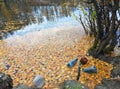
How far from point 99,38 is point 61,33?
4.66 metres

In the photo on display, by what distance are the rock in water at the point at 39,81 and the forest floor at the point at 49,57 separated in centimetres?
14

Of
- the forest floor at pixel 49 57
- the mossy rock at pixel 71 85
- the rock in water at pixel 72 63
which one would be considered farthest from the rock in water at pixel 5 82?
the rock in water at pixel 72 63

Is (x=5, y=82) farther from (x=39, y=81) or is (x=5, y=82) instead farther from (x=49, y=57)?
(x=49, y=57)

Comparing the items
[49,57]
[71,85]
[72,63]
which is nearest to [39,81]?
[71,85]

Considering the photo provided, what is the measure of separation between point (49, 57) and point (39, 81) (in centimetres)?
228

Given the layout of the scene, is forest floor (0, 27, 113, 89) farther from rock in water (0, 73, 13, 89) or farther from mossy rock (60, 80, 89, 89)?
rock in water (0, 73, 13, 89)

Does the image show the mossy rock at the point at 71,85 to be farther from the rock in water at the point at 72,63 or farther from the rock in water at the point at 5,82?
the rock in water at the point at 5,82

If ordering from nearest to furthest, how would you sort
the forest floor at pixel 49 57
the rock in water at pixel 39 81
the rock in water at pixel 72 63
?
the rock in water at pixel 39 81
the forest floor at pixel 49 57
the rock in water at pixel 72 63

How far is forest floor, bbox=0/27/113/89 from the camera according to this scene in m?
8.13

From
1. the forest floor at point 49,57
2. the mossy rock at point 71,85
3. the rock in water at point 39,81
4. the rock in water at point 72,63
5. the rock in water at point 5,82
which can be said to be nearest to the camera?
the rock in water at point 5,82

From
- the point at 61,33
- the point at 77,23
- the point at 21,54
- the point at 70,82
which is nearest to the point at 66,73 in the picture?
the point at 70,82

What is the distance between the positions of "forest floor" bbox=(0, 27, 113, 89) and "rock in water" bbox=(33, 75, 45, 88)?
0.14 m

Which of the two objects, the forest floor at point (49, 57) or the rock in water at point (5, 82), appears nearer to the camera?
the rock in water at point (5, 82)

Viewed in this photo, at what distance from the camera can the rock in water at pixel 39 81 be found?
7.71 meters
